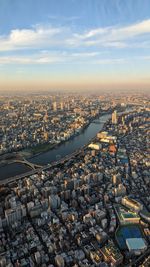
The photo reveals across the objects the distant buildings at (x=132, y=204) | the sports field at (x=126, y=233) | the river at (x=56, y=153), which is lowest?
the sports field at (x=126, y=233)

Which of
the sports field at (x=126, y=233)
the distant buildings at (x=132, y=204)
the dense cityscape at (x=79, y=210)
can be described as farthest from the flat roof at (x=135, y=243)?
the distant buildings at (x=132, y=204)

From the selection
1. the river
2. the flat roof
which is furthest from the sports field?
the river

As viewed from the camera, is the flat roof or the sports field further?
the sports field

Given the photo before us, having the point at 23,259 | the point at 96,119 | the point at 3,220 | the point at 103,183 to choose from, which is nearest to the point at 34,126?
the point at 96,119

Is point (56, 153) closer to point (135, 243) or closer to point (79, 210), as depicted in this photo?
point (79, 210)

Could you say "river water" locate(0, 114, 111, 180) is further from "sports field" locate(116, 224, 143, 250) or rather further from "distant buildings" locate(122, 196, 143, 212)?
"sports field" locate(116, 224, 143, 250)

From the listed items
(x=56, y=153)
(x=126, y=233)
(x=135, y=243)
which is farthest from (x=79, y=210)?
(x=56, y=153)

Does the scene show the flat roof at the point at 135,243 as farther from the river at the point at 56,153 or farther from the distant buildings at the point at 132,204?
the river at the point at 56,153

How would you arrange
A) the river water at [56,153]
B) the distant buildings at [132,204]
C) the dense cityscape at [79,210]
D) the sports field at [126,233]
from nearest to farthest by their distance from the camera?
the dense cityscape at [79,210] → the sports field at [126,233] → the distant buildings at [132,204] → the river water at [56,153]
